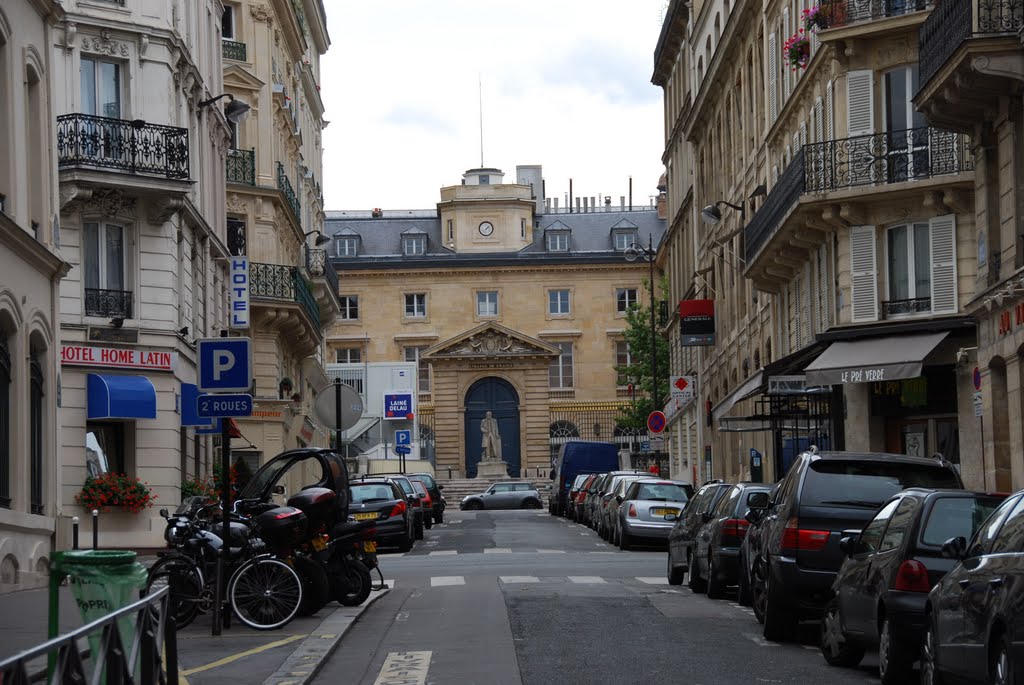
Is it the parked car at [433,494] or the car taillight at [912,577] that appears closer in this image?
the car taillight at [912,577]

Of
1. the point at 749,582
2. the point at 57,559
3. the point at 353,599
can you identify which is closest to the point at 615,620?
the point at 749,582

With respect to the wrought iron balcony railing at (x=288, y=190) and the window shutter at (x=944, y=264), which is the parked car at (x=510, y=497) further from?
the window shutter at (x=944, y=264)

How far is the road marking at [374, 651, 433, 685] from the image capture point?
13148 millimetres

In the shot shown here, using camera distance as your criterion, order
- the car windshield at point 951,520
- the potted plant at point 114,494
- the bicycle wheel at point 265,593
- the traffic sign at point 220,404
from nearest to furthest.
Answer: the car windshield at point 951,520 → the bicycle wheel at point 265,593 → the traffic sign at point 220,404 → the potted plant at point 114,494

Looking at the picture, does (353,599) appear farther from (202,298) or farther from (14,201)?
(202,298)

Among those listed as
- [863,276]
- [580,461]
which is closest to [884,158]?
[863,276]

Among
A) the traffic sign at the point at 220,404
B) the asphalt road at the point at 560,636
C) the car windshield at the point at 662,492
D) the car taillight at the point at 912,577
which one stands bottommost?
the asphalt road at the point at 560,636

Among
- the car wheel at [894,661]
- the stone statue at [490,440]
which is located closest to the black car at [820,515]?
the car wheel at [894,661]

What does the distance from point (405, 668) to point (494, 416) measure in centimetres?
8752

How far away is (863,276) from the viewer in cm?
3350

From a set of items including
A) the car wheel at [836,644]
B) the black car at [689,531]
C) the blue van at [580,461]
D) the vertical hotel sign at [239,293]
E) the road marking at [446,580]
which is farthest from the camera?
the blue van at [580,461]

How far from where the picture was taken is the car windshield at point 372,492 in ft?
118

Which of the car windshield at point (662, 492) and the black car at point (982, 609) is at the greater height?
the black car at point (982, 609)

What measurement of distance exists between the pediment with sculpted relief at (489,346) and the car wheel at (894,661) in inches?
3445
